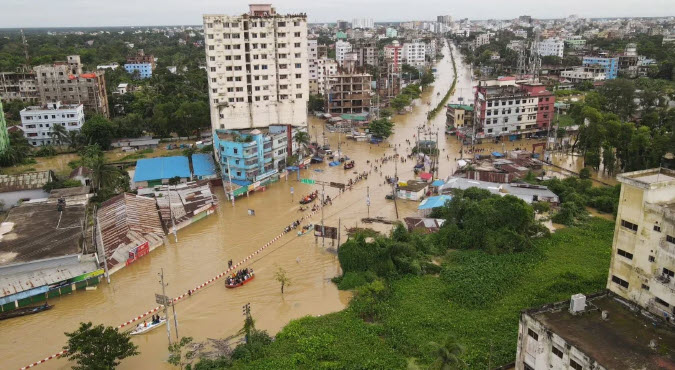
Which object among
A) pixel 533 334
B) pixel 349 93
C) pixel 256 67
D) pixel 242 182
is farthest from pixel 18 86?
pixel 533 334

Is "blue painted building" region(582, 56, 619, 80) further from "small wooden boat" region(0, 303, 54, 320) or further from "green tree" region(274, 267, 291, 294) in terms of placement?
"small wooden boat" region(0, 303, 54, 320)

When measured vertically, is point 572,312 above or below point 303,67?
below

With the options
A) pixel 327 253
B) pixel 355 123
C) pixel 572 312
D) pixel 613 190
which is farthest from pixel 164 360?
pixel 355 123

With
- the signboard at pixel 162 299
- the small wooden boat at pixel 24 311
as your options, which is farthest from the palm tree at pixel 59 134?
the signboard at pixel 162 299

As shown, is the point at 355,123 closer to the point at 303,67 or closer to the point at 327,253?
the point at 303,67

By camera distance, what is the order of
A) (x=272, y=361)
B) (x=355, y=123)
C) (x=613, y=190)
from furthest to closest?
1. (x=355, y=123)
2. (x=613, y=190)
3. (x=272, y=361)
